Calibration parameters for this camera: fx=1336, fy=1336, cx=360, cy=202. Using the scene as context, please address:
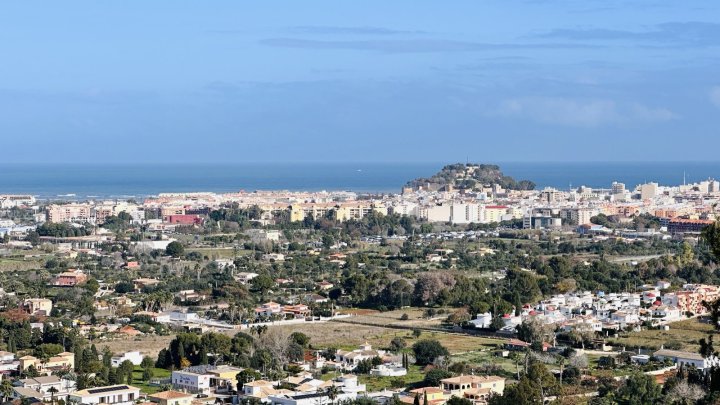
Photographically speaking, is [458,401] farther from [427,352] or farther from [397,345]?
[397,345]

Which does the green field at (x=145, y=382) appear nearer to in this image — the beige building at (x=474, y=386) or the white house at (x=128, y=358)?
the white house at (x=128, y=358)

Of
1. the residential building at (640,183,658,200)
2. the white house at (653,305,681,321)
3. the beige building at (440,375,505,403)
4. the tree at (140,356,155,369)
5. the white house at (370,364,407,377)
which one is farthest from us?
the residential building at (640,183,658,200)

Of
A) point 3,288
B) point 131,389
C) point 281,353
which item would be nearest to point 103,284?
point 3,288

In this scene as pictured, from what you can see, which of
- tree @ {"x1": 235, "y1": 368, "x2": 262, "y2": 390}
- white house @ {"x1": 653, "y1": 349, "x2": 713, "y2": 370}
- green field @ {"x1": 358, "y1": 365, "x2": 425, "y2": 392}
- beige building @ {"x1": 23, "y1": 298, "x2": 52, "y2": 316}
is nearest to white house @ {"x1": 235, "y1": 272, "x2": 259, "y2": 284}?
beige building @ {"x1": 23, "y1": 298, "x2": 52, "y2": 316}

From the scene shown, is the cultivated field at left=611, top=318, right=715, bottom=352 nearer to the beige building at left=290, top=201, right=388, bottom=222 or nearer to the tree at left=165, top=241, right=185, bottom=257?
the tree at left=165, top=241, right=185, bottom=257

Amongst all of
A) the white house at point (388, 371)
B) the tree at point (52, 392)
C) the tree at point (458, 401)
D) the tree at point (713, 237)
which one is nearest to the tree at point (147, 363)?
the tree at point (52, 392)
